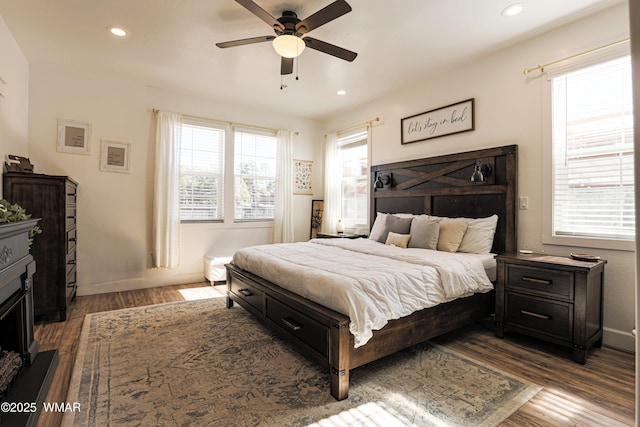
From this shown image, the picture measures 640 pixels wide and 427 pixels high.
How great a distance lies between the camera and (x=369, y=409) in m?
1.76

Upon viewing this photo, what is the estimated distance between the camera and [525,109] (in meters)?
3.12

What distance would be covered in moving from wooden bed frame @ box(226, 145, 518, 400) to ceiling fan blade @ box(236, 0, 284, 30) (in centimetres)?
207

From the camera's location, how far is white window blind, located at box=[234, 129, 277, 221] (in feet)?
16.8

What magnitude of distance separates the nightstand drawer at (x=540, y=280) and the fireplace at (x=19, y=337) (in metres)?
3.26

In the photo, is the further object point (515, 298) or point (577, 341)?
point (515, 298)

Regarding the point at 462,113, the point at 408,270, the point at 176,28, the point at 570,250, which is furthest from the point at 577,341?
the point at 176,28

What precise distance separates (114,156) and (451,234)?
427 centimetres

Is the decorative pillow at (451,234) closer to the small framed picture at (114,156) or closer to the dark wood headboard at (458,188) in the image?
the dark wood headboard at (458,188)

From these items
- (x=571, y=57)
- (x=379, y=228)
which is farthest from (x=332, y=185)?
(x=571, y=57)

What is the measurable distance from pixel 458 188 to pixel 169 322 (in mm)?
3372

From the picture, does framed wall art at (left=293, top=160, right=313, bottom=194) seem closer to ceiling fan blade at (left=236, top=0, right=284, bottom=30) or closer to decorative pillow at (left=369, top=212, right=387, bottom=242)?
decorative pillow at (left=369, top=212, right=387, bottom=242)

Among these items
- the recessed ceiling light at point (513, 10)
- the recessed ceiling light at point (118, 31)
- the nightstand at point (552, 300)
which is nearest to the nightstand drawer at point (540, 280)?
the nightstand at point (552, 300)

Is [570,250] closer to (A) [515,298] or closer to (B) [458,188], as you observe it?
(A) [515,298]

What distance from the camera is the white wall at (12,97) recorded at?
2.90m
